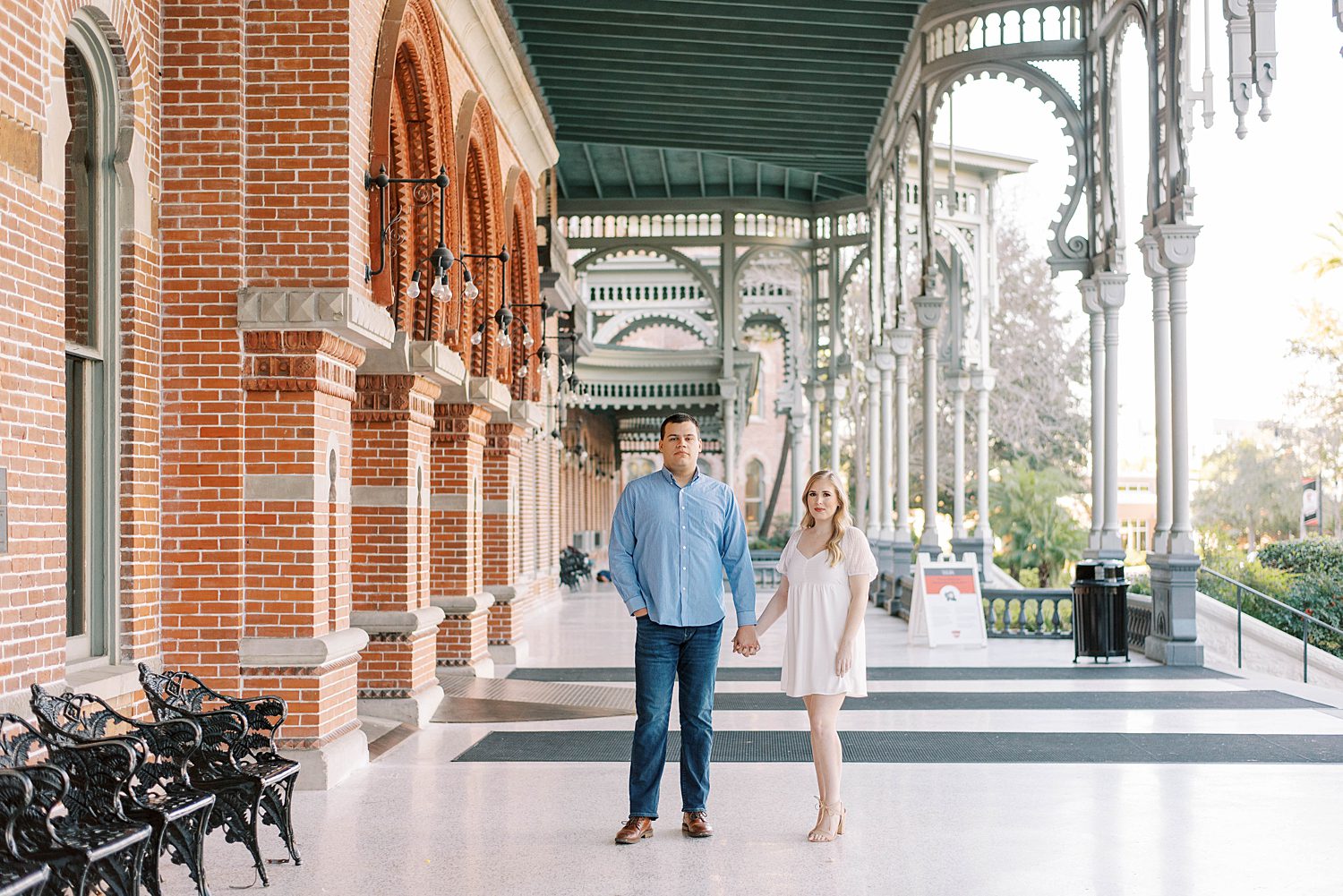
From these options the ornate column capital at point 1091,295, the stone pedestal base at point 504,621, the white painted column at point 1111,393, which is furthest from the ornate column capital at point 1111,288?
the stone pedestal base at point 504,621

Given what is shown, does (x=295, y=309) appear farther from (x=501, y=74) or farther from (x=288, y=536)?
(x=501, y=74)

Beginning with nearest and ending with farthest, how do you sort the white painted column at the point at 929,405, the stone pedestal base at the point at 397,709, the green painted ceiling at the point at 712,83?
the stone pedestal base at the point at 397,709, the green painted ceiling at the point at 712,83, the white painted column at the point at 929,405

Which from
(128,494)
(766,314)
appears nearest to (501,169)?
(128,494)

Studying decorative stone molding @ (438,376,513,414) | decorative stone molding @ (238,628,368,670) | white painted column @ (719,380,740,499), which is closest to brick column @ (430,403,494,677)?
decorative stone molding @ (438,376,513,414)

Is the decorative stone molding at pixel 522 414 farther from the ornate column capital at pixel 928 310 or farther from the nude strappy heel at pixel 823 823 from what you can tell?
the nude strappy heel at pixel 823 823

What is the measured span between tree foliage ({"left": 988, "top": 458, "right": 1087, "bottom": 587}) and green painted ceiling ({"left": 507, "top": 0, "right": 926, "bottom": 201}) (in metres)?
7.65

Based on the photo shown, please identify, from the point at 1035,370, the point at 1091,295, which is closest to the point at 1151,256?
the point at 1091,295

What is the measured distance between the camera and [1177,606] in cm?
1523

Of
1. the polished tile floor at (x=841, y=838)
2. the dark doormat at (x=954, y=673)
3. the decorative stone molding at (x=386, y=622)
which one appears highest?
the decorative stone molding at (x=386, y=622)

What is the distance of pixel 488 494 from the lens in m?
16.8

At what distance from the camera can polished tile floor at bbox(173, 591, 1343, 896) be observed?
20.1ft

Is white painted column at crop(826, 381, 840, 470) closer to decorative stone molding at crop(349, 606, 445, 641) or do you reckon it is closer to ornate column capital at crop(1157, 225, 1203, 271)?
ornate column capital at crop(1157, 225, 1203, 271)

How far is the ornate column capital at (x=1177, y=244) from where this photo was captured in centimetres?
1495

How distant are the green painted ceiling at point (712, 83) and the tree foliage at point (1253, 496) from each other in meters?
26.1
